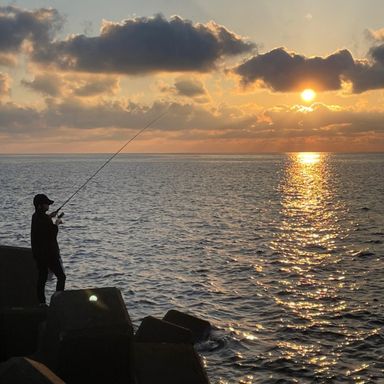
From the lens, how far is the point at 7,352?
769cm

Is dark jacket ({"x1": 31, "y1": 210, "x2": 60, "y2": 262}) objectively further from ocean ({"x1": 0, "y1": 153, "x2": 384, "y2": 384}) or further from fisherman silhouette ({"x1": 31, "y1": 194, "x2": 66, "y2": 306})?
ocean ({"x1": 0, "y1": 153, "x2": 384, "y2": 384})

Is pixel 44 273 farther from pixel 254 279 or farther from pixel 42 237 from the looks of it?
pixel 254 279

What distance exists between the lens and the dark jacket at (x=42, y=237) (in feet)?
30.3

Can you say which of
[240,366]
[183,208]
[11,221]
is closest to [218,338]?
[240,366]

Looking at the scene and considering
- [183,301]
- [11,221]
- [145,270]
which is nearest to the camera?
[183,301]

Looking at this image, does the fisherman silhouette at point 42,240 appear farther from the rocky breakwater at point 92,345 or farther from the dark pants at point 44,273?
the rocky breakwater at point 92,345

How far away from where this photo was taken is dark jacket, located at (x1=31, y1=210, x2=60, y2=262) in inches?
363

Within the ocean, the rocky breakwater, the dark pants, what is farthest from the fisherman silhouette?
the ocean

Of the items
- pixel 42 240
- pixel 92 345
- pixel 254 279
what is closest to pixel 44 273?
pixel 42 240

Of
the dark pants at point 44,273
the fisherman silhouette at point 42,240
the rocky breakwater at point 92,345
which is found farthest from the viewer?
the dark pants at point 44,273

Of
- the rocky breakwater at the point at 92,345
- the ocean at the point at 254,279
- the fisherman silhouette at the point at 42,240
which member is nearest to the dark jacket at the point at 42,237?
the fisherman silhouette at the point at 42,240

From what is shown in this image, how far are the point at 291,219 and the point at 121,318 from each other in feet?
103

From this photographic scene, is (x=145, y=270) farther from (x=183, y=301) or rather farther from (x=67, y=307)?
(x=67, y=307)

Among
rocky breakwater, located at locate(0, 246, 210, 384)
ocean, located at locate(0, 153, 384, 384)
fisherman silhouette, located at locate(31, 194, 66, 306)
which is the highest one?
fisherman silhouette, located at locate(31, 194, 66, 306)
